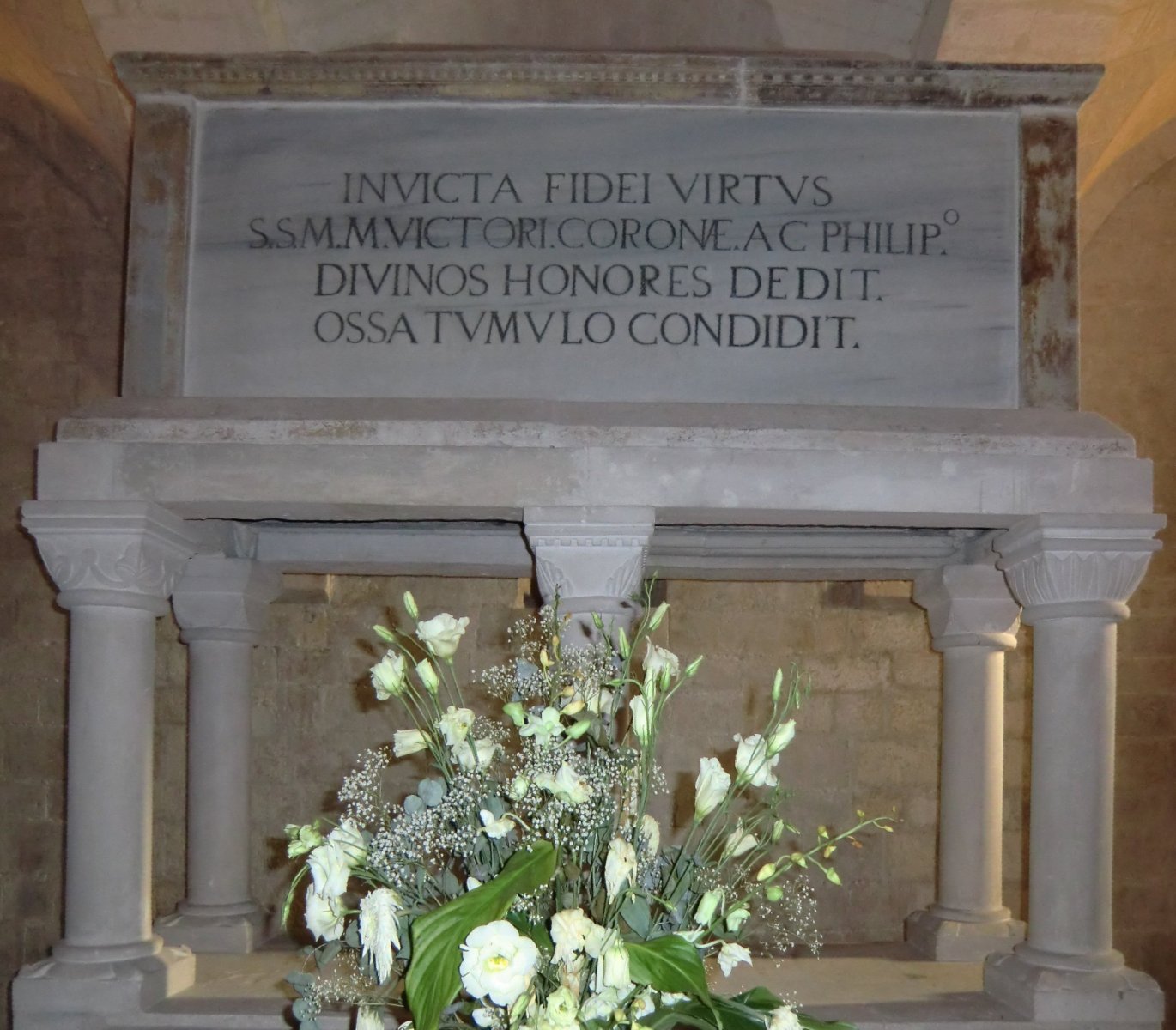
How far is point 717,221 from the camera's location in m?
4.68

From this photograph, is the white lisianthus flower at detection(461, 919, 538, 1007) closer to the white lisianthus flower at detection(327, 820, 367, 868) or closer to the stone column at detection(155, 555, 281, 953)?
the white lisianthus flower at detection(327, 820, 367, 868)

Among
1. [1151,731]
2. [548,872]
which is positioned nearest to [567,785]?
[548,872]

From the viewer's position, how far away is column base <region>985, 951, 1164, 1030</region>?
169 inches

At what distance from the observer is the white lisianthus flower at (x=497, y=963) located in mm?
1562

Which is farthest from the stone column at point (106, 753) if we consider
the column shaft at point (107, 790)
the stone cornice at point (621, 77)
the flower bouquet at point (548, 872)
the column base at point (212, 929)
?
the flower bouquet at point (548, 872)

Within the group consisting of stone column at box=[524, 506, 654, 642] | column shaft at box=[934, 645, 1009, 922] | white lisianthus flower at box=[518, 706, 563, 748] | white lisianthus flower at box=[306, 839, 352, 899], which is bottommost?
column shaft at box=[934, 645, 1009, 922]

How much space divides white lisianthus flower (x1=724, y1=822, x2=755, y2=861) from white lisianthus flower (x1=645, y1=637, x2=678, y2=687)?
0.78ft

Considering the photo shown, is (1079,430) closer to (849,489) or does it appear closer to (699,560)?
(849,489)

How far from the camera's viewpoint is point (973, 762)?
573cm

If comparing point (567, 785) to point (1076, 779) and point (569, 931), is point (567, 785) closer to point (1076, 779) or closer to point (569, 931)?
point (569, 931)

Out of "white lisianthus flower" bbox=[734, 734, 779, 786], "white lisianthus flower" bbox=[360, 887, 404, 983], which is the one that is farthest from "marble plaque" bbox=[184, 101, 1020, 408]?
"white lisianthus flower" bbox=[360, 887, 404, 983]

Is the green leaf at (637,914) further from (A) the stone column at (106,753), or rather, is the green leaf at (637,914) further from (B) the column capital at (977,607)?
(B) the column capital at (977,607)

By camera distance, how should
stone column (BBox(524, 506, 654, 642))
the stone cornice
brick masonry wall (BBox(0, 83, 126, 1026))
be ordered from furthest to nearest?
brick masonry wall (BBox(0, 83, 126, 1026)), the stone cornice, stone column (BBox(524, 506, 654, 642))

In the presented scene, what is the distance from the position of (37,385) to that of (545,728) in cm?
623
